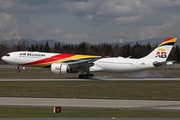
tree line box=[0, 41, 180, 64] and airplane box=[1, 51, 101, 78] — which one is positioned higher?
tree line box=[0, 41, 180, 64]

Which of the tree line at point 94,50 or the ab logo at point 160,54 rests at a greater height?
the tree line at point 94,50

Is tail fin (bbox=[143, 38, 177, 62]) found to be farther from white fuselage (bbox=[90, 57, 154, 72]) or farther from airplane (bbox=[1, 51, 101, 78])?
airplane (bbox=[1, 51, 101, 78])

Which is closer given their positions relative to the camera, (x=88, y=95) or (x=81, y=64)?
(x=88, y=95)

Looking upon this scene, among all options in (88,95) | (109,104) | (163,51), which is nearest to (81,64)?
(163,51)

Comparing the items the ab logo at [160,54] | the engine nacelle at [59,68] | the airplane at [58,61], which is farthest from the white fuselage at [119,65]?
the engine nacelle at [59,68]

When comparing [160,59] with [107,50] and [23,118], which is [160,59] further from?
[107,50]

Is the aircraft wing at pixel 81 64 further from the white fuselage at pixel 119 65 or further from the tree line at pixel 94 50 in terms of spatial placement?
the tree line at pixel 94 50

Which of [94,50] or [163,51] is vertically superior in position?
[94,50]

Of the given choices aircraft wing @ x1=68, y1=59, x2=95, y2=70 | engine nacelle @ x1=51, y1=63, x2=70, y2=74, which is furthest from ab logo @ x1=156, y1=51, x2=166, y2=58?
engine nacelle @ x1=51, y1=63, x2=70, y2=74

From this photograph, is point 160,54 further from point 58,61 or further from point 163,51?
point 58,61

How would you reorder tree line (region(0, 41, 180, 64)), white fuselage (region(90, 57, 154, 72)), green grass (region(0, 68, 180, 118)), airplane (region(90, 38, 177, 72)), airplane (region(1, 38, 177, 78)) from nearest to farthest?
1. green grass (region(0, 68, 180, 118))
2. airplane (region(1, 38, 177, 78))
3. airplane (region(90, 38, 177, 72))
4. white fuselage (region(90, 57, 154, 72))
5. tree line (region(0, 41, 180, 64))

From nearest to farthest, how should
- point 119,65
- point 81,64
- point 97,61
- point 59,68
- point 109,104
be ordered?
point 109,104 < point 59,68 < point 81,64 < point 119,65 < point 97,61

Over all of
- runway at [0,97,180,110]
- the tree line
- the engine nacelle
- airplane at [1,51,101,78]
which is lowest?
runway at [0,97,180,110]

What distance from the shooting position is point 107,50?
175 meters
